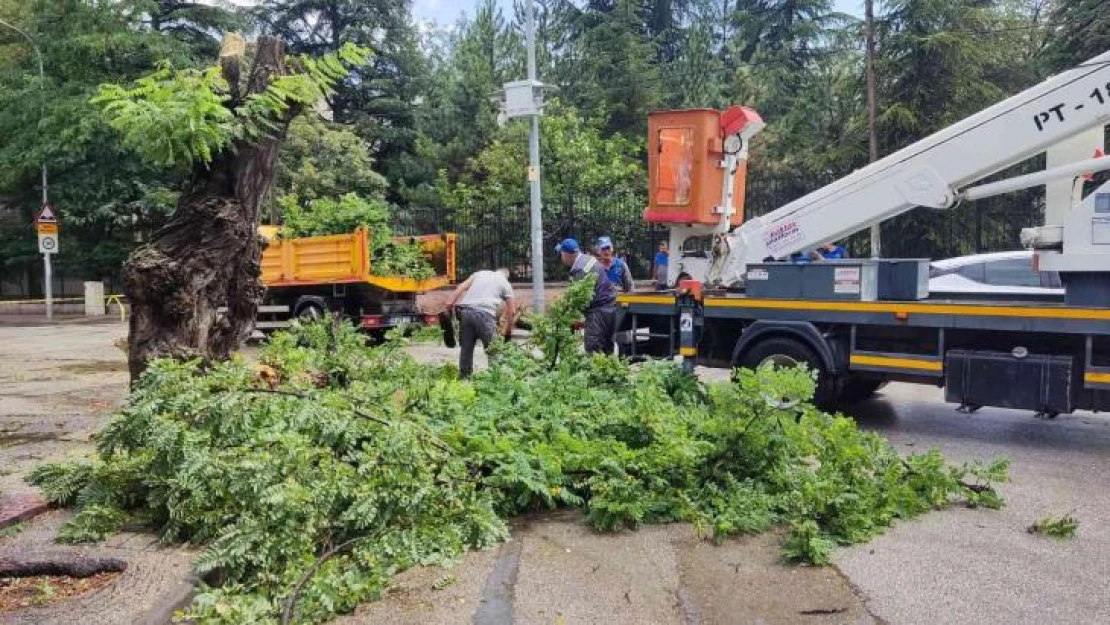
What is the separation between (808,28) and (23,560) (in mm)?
34179

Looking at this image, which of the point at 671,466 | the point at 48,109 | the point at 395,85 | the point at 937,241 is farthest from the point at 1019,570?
the point at 395,85

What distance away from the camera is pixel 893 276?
8.38 meters

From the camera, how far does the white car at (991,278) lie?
29.1ft

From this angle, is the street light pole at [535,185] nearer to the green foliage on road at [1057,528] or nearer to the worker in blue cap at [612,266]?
the worker in blue cap at [612,266]

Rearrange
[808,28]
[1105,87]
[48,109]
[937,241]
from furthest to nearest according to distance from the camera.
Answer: [808,28]
[48,109]
[937,241]
[1105,87]

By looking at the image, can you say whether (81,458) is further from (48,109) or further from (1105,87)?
(48,109)

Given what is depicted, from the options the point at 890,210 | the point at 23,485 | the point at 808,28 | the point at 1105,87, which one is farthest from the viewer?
the point at 808,28

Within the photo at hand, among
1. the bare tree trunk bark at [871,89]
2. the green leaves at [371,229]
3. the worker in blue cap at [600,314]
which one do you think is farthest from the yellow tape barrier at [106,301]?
the bare tree trunk bark at [871,89]

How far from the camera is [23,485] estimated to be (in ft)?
20.1

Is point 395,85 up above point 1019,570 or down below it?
above

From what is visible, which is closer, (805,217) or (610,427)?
(610,427)

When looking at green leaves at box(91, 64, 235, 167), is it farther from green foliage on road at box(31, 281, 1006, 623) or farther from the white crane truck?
the white crane truck

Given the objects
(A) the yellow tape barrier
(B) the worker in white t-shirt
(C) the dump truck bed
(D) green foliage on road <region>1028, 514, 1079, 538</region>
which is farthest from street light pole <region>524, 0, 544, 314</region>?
(A) the yellow tape barrier

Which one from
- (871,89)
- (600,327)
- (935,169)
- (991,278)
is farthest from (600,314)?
(871,89)
